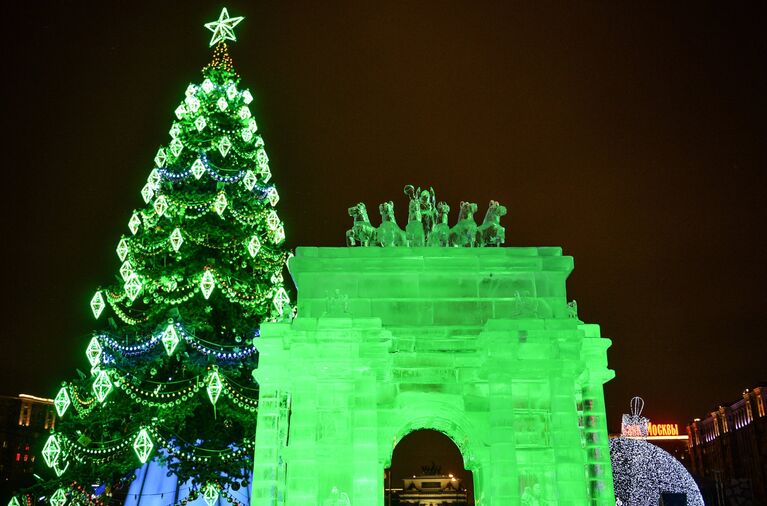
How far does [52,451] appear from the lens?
2023 cm

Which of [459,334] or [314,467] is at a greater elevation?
[459,334]

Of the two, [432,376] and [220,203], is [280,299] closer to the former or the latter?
[220,203]

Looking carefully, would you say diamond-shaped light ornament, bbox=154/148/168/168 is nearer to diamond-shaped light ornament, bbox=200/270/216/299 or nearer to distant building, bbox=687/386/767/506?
diamond-shaped light ornament, bbox=200/270/216/299

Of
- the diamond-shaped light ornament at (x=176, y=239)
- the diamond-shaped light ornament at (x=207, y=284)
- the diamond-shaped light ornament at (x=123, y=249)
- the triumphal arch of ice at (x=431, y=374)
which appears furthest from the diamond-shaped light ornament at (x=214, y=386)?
the diamond-shaped light ornament at (x=123, y=249)

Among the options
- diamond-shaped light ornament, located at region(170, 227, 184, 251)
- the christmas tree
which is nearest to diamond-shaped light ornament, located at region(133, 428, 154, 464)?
Answer: the christmas tree

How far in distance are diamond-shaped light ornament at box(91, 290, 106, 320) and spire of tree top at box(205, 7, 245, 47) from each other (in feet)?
35.0

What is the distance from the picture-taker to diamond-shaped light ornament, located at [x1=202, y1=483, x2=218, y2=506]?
1958 cm

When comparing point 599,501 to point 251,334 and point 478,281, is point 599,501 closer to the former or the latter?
point 478,281

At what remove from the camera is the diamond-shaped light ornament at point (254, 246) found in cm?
2256

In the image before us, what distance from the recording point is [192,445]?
20.3m

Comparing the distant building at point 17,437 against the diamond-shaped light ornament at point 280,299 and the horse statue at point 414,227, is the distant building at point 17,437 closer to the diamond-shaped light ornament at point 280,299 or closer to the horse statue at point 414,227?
the diamond-shaped light ornament at point 280,299

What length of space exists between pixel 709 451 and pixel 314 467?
84.6 metres

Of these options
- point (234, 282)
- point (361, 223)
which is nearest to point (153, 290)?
point (234, 282)

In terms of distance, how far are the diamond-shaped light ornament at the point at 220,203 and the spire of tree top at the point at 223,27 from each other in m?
7.37
